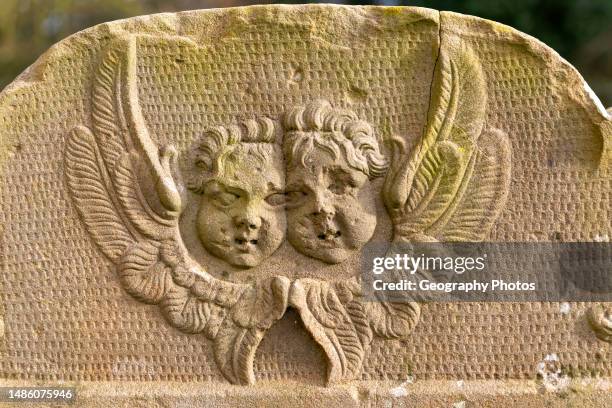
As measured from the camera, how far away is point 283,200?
3148mm

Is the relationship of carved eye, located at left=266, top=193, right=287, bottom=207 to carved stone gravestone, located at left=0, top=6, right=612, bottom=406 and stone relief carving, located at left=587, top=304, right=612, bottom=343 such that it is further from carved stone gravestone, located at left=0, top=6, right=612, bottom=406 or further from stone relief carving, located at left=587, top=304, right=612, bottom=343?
stone relief carving, located at left=587, top=304, right=612, bottom=343

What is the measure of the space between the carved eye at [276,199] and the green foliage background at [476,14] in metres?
3.34

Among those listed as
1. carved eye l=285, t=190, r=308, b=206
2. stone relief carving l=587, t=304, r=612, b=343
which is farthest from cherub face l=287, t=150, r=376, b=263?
stone relief carving l=587, t=304, r=612, b=343

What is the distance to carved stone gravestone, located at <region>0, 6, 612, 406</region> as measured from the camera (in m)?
3.10

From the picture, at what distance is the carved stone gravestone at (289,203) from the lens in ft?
10.2

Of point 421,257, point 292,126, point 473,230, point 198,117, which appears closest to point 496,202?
point 473,230

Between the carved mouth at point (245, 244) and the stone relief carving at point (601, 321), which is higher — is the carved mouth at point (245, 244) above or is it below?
above

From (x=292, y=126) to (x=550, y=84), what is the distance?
0.90m

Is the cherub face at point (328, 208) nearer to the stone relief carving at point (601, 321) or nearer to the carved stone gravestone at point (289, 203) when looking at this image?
the carved stone gravestone at point (289, 203)

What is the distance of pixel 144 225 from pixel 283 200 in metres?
0.48

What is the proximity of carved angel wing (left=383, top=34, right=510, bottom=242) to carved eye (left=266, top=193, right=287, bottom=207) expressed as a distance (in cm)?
35

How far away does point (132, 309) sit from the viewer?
10.3ft

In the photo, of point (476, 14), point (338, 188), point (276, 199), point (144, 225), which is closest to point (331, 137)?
point (338, 188)

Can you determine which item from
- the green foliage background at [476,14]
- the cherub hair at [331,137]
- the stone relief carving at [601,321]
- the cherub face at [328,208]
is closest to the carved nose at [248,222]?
the cherub face at [328,208]
